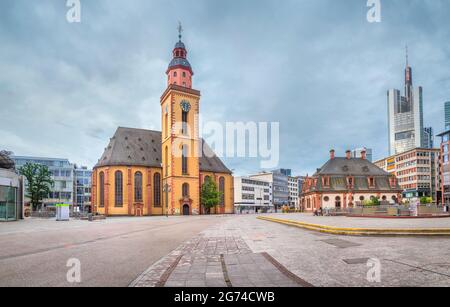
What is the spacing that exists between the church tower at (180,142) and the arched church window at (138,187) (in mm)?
5069

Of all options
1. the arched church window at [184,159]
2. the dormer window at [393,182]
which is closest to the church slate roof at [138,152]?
the arched church window at [184,159]

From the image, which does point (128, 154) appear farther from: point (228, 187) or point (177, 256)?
point (177, 256)

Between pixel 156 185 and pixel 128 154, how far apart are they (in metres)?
9.00

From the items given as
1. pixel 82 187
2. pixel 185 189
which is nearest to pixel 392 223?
pixel 185 189

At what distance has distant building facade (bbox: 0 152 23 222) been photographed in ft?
127

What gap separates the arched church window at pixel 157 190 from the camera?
70.8 metres

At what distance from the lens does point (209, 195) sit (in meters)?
72.3

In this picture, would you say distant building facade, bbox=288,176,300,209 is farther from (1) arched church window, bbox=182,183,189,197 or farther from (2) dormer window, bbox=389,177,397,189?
(1) arched church window, bbox=182,183,189,197

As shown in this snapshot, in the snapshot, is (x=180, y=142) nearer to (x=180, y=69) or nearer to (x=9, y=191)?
(x=180, y=69)

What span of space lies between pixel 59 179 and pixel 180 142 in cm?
5750

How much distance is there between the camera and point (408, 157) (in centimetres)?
11538

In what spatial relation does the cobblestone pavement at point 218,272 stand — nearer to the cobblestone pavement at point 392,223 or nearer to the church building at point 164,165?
the cobblestone pavement at point 392,223
